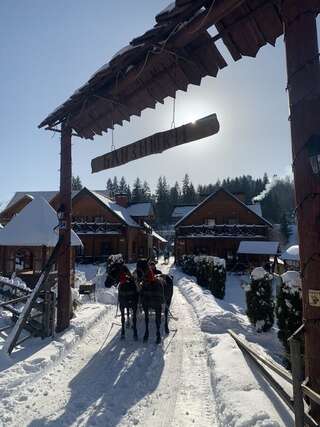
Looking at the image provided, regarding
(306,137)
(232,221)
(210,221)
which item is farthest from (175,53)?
(232,221)

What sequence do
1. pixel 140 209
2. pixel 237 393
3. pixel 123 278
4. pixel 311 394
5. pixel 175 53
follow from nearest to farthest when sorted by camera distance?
pixel 311 394 → pixel 237 393 → pixel 175 53 → pixel 123 278 → pixel 140 209

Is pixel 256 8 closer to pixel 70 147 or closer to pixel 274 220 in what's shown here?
pixel 70 147

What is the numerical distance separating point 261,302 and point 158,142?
20.7 ft

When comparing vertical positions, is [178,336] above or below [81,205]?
below

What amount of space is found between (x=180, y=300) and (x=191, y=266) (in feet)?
45.9

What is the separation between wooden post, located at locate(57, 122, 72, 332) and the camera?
8.58m

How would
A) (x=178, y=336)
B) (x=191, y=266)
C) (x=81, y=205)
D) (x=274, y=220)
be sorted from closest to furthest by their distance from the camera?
1. (x=178, y=336)
2. (x=191, y=266)
3. (x=81, y=205)
4. (x=274, y=220)

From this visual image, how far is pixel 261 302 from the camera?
959 cm

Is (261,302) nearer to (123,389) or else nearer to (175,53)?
(123,389)

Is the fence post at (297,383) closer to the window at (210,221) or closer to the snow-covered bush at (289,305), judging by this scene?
the snow-covered bush at (289,305)

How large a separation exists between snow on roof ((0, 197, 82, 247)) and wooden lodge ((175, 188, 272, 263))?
23.0 meters

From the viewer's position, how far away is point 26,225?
14.2 metres

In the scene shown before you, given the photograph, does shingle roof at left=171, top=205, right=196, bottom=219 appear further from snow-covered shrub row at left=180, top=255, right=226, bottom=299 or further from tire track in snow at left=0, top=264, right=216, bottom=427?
tire track in snow at left=0, top=264, right=216, bottom=427

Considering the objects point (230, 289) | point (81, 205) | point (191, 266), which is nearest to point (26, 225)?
point (230, 289)
